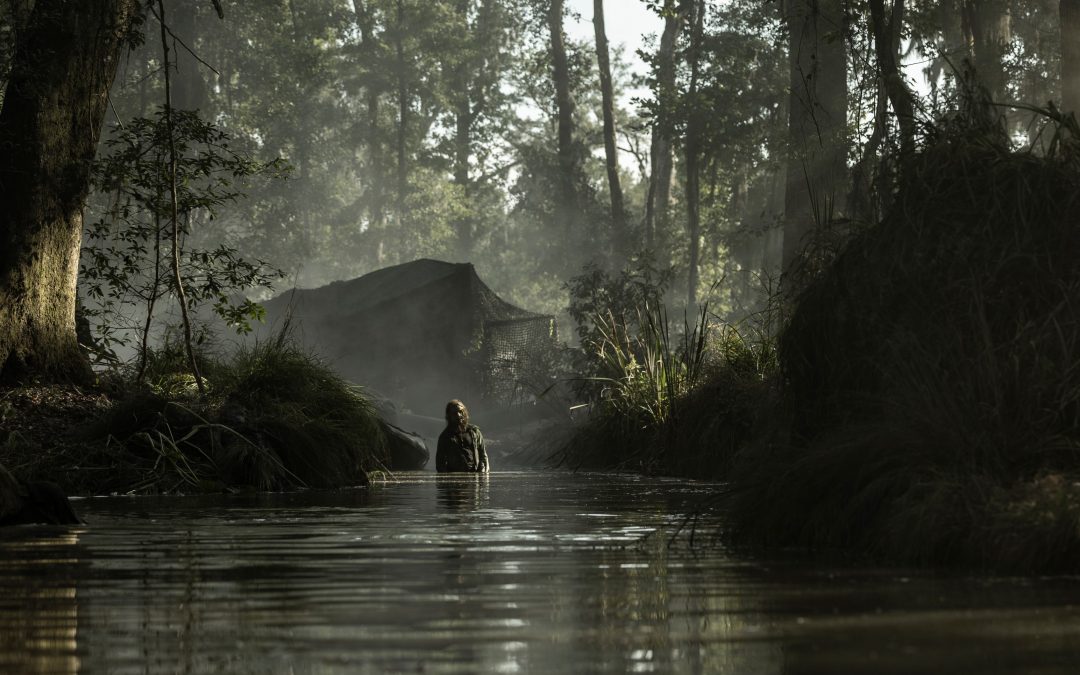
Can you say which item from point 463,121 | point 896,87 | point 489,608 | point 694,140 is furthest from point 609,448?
point 463,121

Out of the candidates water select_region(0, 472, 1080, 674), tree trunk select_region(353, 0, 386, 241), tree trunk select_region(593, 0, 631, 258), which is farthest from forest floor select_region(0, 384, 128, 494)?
tree trunk select_region(353, 0, 386, 241)

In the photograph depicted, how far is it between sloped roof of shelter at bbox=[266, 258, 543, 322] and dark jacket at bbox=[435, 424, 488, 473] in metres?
14.0

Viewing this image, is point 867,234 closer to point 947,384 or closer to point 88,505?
point 947,384

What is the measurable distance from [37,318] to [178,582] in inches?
355

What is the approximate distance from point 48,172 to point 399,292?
18.3m

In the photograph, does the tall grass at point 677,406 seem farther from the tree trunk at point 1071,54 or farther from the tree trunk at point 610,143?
the tree trunk at point 610,143

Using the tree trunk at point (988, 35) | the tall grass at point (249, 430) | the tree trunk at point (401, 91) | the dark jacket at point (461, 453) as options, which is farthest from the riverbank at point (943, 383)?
the tree trunk at point (401, 91)

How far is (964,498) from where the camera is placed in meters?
5.42

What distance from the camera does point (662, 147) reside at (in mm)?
52531

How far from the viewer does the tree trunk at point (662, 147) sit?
137ft

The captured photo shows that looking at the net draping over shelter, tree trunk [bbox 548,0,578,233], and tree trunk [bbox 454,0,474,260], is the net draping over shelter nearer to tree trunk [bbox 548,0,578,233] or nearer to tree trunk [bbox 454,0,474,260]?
tree trunk [bbox 548,0,578,233]

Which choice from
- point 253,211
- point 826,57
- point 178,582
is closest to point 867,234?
point 178,582

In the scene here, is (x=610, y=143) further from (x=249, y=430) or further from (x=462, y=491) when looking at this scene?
(x=462, y=491)

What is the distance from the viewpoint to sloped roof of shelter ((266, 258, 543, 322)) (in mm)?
31547
